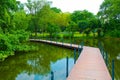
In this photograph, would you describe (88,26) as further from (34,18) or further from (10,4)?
(10,4)

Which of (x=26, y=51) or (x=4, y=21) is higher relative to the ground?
(x=4, y=21)

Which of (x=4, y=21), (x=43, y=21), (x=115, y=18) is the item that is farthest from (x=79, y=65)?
(x=115, y=18)

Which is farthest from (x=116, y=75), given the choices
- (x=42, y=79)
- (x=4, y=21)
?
(x=4, y=21)

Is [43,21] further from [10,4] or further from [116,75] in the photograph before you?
[116,75]

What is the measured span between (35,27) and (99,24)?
14.7 meters

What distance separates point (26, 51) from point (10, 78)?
1112cm

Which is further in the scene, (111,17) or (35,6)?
(111,17)

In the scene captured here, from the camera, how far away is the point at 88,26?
52750 millimetres

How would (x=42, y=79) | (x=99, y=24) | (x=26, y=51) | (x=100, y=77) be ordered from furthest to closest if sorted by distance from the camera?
(x=99, y=24) → (x=26, y=51) → (x=42, y=79) → (x=100, y=77)

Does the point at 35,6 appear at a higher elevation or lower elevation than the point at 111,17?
higher

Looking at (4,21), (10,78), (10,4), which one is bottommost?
(10,78)

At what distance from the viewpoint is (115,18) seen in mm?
49938

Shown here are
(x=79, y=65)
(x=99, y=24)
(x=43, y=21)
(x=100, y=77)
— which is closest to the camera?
(x=100, y=77)

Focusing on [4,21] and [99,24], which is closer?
[4,21]
